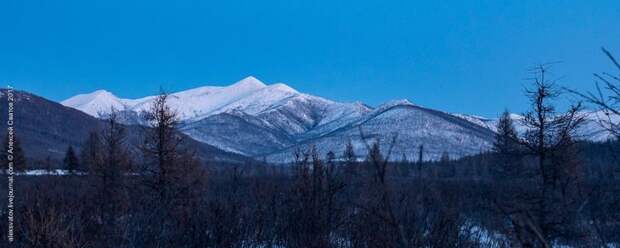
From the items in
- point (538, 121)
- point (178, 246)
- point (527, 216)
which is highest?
point (538, 121)

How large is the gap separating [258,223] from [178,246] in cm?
107

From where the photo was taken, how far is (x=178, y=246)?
6195mm

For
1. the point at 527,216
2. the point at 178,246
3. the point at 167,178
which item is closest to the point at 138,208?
the point at 178,246

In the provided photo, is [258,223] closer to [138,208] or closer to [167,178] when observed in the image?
[138,208]

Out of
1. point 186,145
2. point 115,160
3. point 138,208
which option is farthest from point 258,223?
point 115,160

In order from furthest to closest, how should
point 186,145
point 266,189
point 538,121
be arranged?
point 186,145, point 538,121, point 266,189

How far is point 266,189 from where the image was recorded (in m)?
8.77

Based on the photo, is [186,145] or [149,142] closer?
[149,142]

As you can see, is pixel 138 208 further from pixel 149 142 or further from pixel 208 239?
pixel 149 142

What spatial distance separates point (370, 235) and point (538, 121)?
8533mm

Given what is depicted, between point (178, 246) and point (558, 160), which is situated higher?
point (558, 160)

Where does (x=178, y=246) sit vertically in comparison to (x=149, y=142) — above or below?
below

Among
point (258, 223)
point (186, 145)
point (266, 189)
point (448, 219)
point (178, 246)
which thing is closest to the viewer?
point (448, 219)

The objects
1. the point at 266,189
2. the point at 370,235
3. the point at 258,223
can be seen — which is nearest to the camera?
the point at 370,235
